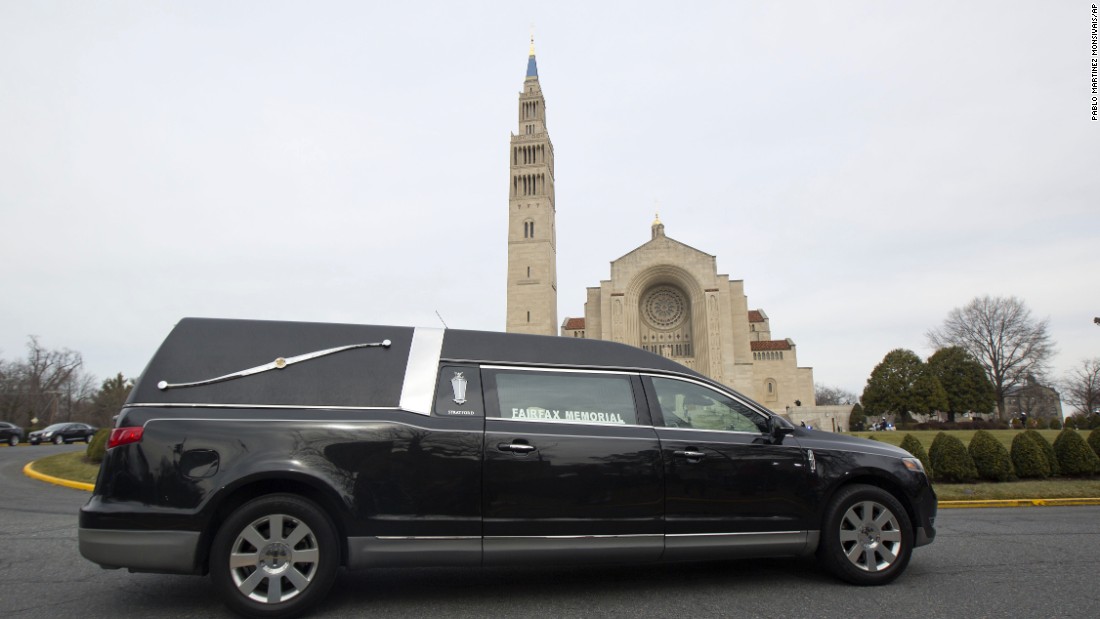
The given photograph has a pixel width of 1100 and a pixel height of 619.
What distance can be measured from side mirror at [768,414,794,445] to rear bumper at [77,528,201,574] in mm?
A: 4021

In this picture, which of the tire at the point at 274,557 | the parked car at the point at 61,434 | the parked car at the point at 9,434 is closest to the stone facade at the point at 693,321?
the parked car at the point at 61,434

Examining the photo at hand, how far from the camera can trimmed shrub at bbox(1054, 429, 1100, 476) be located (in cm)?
1253

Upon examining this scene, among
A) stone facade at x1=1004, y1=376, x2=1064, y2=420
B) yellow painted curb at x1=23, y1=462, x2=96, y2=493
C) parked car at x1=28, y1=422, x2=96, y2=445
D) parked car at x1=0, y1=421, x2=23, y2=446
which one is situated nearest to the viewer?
yellow painted curb at x1=23, y1=462, x2=96, y2=493

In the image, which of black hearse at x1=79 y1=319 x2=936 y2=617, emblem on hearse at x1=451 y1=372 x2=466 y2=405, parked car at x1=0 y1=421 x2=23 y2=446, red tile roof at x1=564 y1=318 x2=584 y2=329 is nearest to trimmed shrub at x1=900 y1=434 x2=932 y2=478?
black hearse at x1=79 y1=319 x2=936 y2=617

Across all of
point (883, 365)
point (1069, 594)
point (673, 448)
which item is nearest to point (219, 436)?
point (673, 448)

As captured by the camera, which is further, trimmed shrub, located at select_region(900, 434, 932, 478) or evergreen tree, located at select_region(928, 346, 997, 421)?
evergreen tree, located at select_region(928, 346, 997, 421)

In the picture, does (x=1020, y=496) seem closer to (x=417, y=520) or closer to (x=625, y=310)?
(x=417, y=520)

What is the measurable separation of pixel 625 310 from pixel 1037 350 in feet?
111

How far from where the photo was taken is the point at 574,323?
227 ft

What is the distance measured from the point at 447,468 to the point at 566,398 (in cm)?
99

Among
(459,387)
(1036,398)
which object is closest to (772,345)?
(1036,398)

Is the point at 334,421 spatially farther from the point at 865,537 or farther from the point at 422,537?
the point at 865,537

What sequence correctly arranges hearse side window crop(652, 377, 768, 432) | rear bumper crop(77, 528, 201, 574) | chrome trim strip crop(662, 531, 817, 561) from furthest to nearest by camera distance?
hearse side window crop(652, 377, 768, 432)
chrome trim strip crop(662, 531, 817, 561)
rear bumper crop(77, 528, 201, 574)

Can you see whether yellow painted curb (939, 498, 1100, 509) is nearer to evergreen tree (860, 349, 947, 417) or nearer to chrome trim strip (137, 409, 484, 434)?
chrome trim strip (137, 409, 484, 434)
